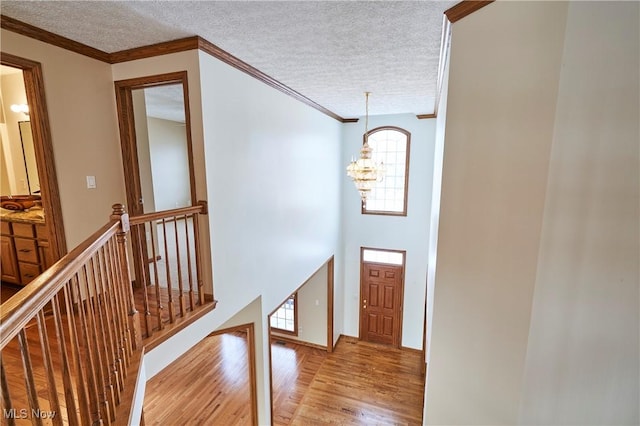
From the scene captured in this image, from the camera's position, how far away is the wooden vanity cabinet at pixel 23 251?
9.91 ft

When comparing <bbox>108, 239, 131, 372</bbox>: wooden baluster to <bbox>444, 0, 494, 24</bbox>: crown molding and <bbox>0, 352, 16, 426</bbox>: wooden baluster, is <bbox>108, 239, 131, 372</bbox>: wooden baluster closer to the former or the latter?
<bbox>0, 352, 16, 426</bbox>: wooden baluster

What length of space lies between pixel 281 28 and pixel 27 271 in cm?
362

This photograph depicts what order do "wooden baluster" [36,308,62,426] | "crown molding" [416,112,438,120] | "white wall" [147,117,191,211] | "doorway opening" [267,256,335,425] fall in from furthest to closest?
"white wall" [147,117,191,211]
"doorway opening" [267,256,335,425]
"crown molding" [416,112,438,120]
"wooden baluster" [36,308,62,426]

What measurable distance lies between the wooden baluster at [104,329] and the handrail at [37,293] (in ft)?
0.41

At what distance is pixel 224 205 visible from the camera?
115 inches

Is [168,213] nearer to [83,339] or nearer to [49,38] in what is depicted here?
[83,339]

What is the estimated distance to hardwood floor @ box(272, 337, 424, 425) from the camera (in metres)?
4.97

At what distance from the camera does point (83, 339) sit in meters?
1.37

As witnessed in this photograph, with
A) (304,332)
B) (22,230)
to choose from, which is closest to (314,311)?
(304,332)

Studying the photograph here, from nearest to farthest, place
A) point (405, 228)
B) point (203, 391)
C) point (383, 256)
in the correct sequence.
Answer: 1. point (203, 391)
2. point (405, 228)
3. point (383, 256)

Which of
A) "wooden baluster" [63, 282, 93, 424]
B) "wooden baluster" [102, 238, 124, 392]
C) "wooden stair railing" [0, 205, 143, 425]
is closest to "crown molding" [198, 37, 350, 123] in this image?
"wooden stair railing" [0, 205, 143, 425]

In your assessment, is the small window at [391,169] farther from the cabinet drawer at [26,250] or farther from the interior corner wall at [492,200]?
the cabinet drawer at [26,250]

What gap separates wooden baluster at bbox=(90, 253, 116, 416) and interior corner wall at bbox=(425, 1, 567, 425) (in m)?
2.15

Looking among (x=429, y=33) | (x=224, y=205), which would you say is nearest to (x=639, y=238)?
(x=429, y=33)
